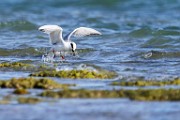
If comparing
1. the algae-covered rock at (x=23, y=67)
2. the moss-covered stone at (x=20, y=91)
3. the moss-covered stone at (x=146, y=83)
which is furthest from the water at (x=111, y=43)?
the moss-covered stone at (x=20, y=91)

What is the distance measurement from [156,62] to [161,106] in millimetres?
6474

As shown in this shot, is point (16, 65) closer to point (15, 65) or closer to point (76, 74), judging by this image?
point (15, 65)

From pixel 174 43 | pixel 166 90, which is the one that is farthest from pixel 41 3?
pixel 166 90

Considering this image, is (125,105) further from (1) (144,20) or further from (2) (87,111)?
(1) (144,20)

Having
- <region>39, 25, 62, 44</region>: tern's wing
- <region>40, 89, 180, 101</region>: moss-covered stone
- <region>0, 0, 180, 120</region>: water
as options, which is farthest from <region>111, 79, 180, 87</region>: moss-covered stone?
<region>39, 25, 62, 44</region>: tern's wing

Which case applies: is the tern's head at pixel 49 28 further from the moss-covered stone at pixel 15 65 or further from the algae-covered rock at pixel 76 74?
the algae-covered rock at pixel 76 74

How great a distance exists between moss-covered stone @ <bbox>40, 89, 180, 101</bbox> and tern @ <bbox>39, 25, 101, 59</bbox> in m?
5.57

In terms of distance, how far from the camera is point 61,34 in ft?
56.9

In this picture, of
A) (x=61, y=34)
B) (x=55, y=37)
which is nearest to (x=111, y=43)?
(x=55, y=37)

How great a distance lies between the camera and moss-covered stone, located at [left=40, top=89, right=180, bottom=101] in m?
10.8

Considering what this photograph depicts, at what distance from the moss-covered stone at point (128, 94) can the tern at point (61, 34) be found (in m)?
5.57

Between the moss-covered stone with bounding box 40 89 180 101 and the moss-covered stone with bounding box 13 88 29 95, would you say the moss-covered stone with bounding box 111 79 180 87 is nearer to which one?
the moss-covered stone with bounding box 40 89 180 101

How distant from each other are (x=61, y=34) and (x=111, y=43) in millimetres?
4464

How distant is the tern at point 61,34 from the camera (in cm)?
1683
